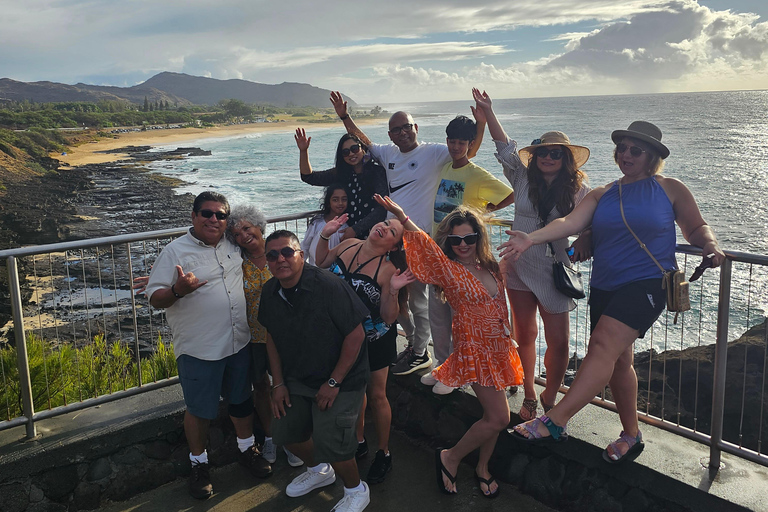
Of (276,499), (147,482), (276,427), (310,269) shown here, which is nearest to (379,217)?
(310,269)

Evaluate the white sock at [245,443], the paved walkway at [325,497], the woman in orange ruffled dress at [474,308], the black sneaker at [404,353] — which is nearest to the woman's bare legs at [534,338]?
the woman in orange ruffled dress at [474,308]

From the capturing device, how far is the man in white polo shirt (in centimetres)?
380

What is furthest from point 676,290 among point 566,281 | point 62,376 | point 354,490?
point 62,376

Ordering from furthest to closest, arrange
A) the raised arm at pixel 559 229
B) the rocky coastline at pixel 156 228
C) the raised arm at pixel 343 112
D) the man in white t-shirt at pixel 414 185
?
the rocky coastline at pixel 156 228
the raised arm at pixel 343 112
the man in white t-shirt at pixel 414 185
the raised arm at pixel 559 229

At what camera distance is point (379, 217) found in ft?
16.1

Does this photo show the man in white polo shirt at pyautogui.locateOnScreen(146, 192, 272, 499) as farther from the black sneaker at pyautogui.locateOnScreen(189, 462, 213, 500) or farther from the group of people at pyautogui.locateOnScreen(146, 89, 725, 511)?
the black sneaker at pyautogui.locateOnScreen(189, 462, 213, 500)

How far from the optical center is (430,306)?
14.8 feet

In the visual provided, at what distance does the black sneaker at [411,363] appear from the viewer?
16.2 ft

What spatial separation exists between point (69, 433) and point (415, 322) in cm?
267

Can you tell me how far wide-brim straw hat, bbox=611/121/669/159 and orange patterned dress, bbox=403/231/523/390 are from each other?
120 cm

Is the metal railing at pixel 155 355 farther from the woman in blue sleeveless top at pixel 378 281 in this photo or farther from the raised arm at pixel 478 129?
the woman in blue sleeveless top at pixel 378 281

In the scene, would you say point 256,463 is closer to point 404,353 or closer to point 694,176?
point 404,353

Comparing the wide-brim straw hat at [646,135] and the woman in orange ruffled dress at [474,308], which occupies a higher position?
the wide-brim straw hat at [646,135]

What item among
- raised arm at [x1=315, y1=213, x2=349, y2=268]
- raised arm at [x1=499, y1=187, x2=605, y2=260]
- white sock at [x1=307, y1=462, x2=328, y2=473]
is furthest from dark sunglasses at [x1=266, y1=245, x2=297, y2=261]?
white sock at [x1=307, y1=462, x2=328, y2=473]
